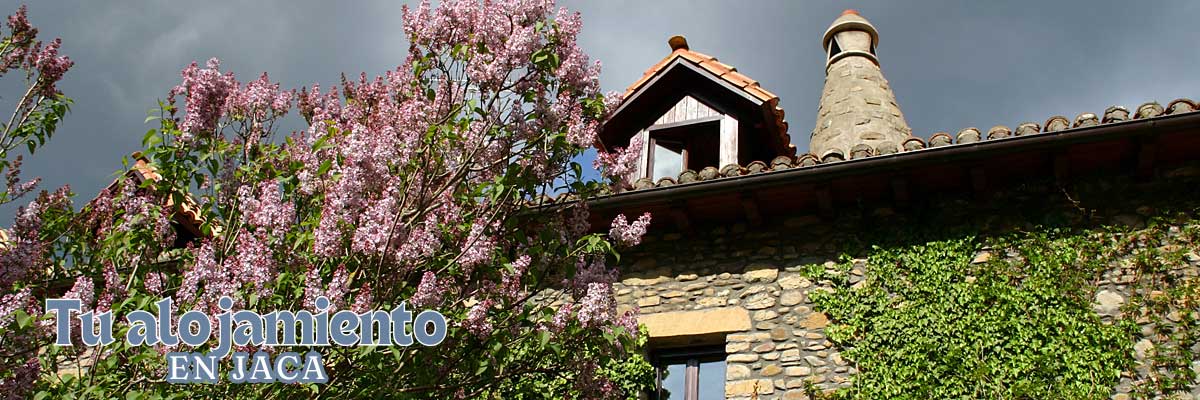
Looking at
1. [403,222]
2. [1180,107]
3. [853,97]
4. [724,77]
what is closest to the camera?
[403,222]

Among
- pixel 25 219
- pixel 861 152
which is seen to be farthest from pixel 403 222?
pixel 861 152

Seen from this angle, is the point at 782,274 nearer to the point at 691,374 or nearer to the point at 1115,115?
the point at 691,374

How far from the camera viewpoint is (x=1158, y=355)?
638 centimetres

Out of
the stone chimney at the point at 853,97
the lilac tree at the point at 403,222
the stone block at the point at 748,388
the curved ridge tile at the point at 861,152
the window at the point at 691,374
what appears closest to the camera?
the lilac tree at the point at 403,222

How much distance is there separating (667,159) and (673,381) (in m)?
2.45

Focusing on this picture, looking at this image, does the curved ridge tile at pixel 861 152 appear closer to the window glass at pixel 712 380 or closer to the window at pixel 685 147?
the window glass at pixel 712 380

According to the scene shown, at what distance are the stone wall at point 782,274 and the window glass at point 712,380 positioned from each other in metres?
0.19

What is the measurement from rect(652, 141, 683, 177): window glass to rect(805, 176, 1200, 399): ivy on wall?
89.1 inches

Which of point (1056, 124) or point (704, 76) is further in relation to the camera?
point (704, 76)

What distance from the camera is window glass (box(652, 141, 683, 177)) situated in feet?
30.3

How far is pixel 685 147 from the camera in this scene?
9539mm

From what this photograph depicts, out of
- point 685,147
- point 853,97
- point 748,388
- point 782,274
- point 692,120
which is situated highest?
point 853,97

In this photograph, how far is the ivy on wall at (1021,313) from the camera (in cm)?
643

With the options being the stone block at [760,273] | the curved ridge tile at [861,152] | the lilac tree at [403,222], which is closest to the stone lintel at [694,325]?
the stone block at [760,273]
